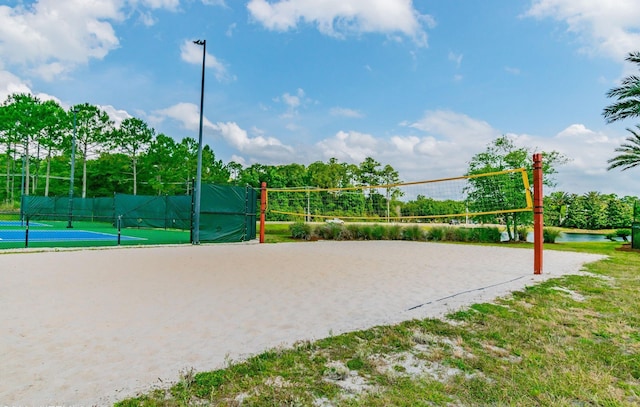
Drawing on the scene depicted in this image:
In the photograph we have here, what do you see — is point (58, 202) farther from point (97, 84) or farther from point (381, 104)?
point (381, 104)

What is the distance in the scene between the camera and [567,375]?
2.02 meters

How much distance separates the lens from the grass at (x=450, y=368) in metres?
1.78

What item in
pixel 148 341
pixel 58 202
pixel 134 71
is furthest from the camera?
pixel 58 202

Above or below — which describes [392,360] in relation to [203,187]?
below

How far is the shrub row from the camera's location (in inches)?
576

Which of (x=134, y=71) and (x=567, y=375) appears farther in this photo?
(x=134, y=71)

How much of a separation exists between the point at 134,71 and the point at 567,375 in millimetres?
13983

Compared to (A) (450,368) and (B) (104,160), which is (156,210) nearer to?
(A) (450,368)

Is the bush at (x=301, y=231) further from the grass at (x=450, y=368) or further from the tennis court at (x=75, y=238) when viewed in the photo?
the grass at (x=450, y=368)

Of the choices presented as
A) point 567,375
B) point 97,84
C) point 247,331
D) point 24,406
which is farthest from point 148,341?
point 97,84

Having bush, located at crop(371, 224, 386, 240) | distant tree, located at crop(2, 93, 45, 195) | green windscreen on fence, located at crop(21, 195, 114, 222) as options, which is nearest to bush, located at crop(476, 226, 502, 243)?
bush, located at crop(371, 224, 386, 240)

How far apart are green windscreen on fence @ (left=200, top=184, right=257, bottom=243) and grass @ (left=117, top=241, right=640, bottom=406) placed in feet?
31.3

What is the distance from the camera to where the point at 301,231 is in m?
14.8

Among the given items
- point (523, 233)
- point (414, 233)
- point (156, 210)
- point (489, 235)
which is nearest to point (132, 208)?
point (156, 210)
